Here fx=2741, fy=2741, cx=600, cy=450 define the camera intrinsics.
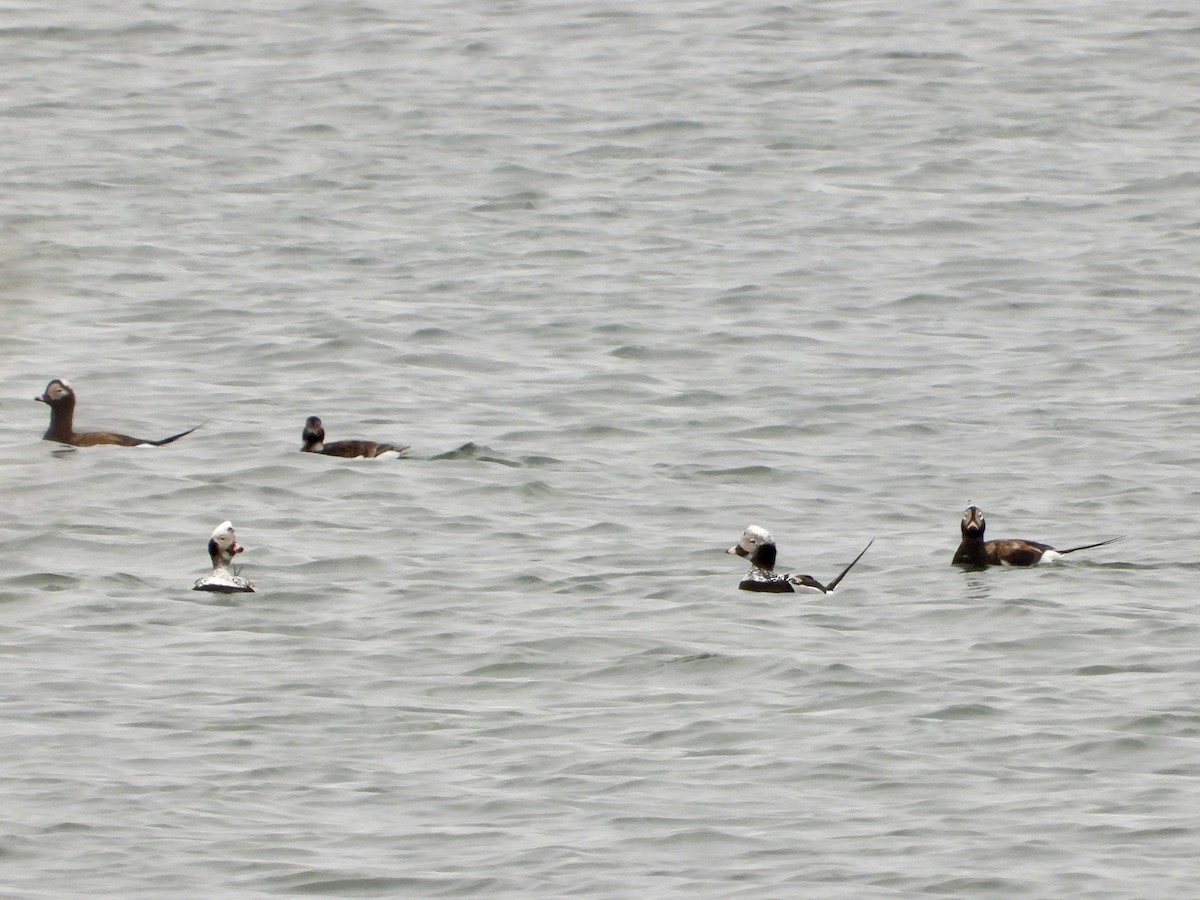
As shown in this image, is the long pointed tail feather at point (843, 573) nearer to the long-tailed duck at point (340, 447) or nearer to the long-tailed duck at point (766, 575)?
the long-tailed duck at point (766, 575)

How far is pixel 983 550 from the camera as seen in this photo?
17.0 metres

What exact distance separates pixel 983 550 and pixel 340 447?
5.52 meters

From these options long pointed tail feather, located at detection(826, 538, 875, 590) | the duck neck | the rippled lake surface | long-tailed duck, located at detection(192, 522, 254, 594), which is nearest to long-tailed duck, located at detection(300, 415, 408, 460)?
the rippled lake surface

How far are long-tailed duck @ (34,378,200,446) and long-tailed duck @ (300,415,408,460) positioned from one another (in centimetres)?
123

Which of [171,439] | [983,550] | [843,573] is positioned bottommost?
[843,573]

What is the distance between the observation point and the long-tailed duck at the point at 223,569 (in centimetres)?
1605

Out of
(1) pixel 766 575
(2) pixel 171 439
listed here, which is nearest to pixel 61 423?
(2) pixel 171 439

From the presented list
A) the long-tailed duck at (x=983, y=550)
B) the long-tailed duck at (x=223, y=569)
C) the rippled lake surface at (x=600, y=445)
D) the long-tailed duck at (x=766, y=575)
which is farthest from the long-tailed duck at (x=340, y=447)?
the long-tailed duck at (x=983, y=550)

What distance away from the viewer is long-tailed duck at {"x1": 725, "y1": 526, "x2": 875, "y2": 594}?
16312mm

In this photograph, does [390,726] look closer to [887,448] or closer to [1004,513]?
[1004,513]

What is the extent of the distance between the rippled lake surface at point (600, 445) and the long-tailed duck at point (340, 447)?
6.5 inches

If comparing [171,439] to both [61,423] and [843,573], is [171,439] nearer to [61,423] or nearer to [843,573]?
[61,423]

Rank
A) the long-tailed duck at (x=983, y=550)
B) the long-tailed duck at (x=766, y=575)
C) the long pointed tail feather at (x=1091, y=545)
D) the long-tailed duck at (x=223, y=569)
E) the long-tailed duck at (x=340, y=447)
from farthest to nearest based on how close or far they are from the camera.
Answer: the long-tailed duck at (x=340, y=447) < the long pointed tail feather at (x=1091, y=545) < the long-tailed duck at (x=983, y=550) < the long-tailed duck at (x=766, y=575) < the long-tailed duck at (x=223, y=569)

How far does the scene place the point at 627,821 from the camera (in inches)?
453
